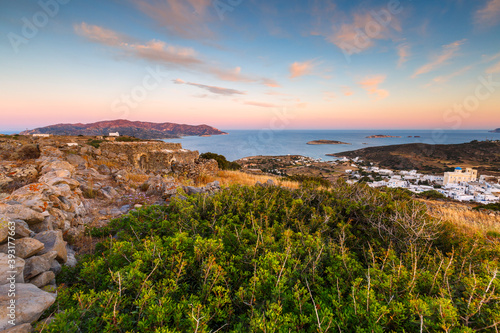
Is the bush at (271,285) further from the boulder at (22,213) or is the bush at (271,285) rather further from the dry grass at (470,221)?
the dry grass at (470,221)

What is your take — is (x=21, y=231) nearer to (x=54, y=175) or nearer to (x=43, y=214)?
(x=43, y=214)

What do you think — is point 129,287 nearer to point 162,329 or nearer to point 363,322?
point 162,329

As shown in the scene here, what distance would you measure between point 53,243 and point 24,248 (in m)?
0.35

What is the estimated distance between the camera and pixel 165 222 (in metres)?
3.19

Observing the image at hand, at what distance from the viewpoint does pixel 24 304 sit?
5.17 feet

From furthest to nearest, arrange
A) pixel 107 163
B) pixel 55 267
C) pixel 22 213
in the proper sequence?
pixel 107 163 → pixel 22 213 → pixel 55 267

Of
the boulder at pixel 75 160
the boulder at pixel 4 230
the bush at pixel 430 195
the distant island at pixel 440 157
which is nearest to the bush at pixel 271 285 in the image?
the boulder at pixel 4 230

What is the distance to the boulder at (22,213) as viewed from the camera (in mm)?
2851

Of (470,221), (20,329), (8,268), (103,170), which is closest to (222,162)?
(103,170)

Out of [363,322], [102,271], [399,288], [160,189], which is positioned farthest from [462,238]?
[160,189]

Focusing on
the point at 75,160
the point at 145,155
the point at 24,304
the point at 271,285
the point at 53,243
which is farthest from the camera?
the point at 145,155

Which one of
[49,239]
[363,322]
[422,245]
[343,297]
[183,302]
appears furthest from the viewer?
[422,245]

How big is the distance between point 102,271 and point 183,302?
1.18 meters

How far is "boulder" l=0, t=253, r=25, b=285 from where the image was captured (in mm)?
1890
